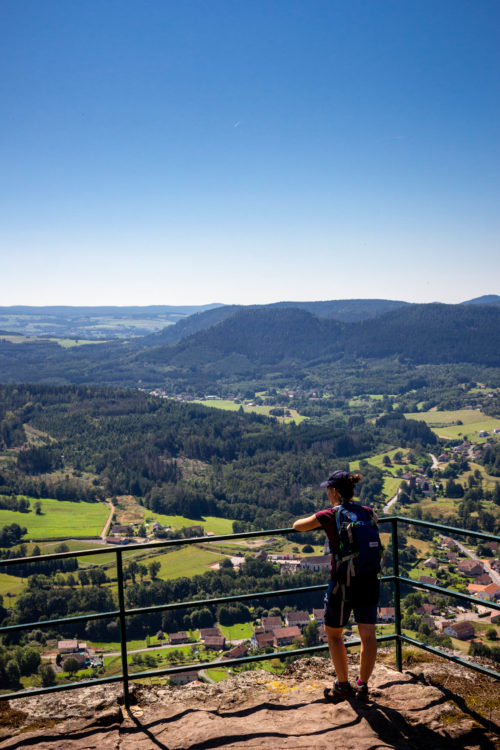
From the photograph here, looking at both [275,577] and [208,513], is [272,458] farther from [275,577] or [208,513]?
[275,577]

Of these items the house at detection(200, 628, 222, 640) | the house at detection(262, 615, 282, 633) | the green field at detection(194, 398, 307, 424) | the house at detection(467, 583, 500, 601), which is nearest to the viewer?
the house at detection(262, 615, 282, 633)

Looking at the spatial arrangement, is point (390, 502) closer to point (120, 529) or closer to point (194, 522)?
point (194, 522)

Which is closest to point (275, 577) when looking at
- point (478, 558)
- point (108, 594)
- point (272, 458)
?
point (108, 594)

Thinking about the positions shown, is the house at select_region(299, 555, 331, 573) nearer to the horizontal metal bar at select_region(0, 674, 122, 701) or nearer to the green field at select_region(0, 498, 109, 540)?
the green field at select_region(0, 498, 109, 540)

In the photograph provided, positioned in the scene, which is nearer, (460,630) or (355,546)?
(355,546)

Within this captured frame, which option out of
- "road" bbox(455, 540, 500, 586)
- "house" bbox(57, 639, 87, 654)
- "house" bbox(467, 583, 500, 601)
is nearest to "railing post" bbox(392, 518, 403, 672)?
"house" bbox(57, 639, 87, 654)

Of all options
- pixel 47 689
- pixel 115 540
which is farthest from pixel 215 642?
pixel 115 540

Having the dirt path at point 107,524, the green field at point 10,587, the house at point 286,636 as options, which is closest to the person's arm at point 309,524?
the house at point 286,636
